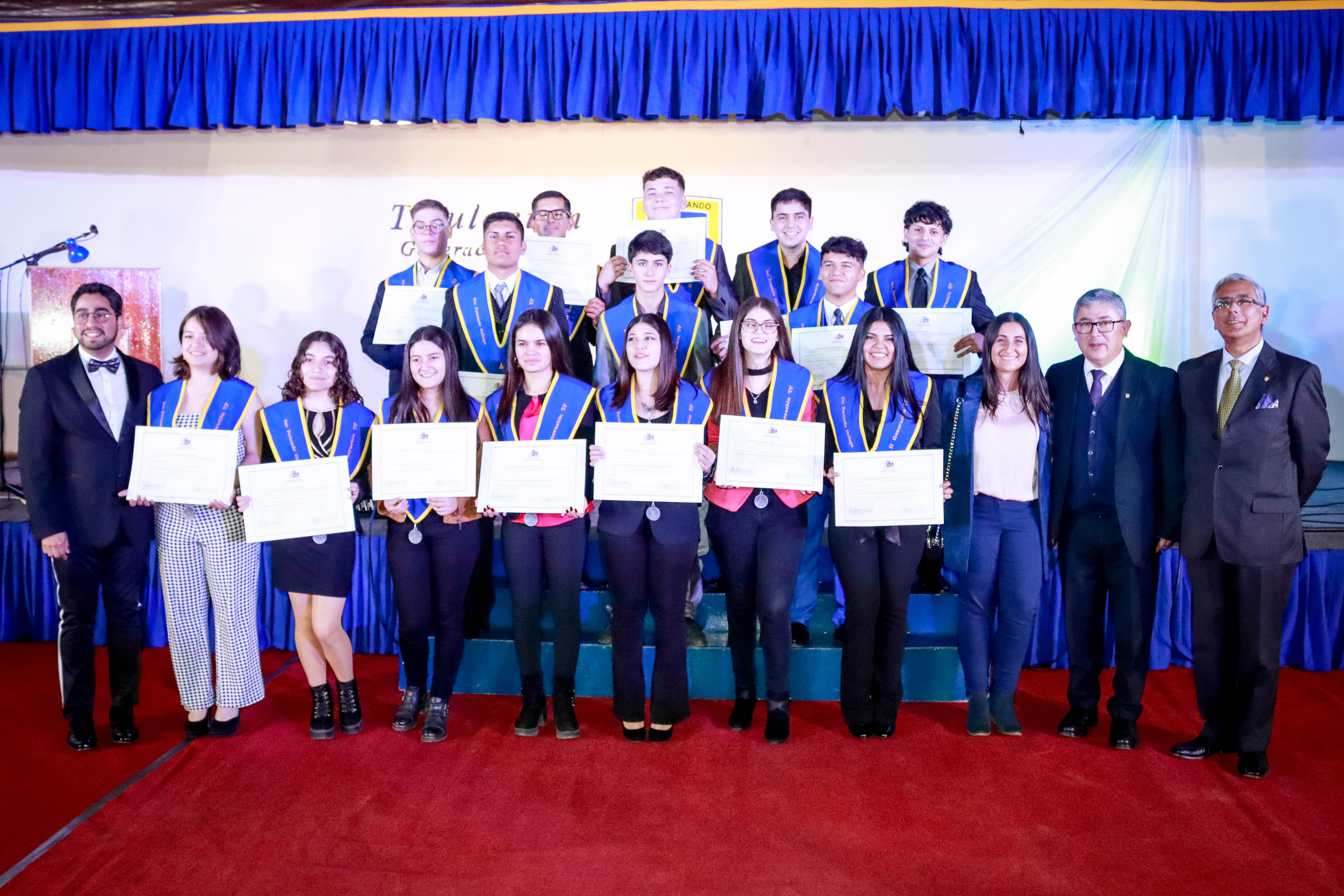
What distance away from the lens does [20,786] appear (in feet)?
8.54

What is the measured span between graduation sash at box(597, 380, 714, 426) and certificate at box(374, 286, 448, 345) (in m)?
0.89

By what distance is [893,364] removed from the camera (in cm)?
273

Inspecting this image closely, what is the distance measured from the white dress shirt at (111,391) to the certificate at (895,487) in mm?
2540

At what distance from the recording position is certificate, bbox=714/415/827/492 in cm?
262

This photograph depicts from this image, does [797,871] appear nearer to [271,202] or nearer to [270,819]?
[270,819]

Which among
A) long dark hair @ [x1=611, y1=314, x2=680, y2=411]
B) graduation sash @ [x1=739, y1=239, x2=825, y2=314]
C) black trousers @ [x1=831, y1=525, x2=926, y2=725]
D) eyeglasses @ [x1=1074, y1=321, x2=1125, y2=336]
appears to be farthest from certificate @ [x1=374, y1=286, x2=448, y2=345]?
eyeglasses @ [x1=1074, y1=321, x2=1125, y2=336]

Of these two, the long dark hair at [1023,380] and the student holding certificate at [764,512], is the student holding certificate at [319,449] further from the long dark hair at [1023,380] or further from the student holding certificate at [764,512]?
the long dark hair at [1023,380]

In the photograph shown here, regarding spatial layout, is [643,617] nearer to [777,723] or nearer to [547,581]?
[547,581]

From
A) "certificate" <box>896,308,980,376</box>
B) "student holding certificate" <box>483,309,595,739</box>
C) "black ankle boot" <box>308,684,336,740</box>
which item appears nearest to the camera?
"student holding certificate" <box>483,309,595,739</box>

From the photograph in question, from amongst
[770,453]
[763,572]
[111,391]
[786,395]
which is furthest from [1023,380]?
[111,391]

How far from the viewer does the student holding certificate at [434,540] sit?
9.04 ft

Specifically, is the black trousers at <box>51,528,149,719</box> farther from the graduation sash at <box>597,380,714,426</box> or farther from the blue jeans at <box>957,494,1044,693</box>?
the blue jeans at <box>957,494,1044,693</box>

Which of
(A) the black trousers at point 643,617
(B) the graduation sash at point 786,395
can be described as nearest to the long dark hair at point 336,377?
(A) the black trousers at point 643,617

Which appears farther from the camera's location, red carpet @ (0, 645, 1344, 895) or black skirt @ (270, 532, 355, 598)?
black skirt @ (270, 532, 355, 598)
